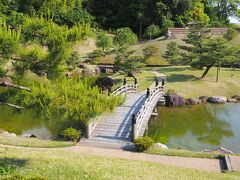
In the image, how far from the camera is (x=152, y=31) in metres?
67.8

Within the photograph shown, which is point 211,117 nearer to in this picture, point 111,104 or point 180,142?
point 180,142

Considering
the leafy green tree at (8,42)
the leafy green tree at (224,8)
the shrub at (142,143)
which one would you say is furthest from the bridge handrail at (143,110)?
the leafy green tree at (224,8)

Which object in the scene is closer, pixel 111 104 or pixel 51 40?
pixel 51 40

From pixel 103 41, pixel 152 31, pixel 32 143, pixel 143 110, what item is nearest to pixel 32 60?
pixel 32 143

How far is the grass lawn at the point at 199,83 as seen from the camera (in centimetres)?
4028

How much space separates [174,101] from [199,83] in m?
6.21

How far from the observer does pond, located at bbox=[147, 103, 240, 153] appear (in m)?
27.1

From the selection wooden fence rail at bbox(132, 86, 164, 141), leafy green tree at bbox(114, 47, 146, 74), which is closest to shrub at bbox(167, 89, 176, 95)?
wooden fence rail at bbox(132, 86, 164, 141)

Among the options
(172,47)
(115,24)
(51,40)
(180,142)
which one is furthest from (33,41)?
(115,24)

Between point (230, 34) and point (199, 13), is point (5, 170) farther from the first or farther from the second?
point (199, 13)

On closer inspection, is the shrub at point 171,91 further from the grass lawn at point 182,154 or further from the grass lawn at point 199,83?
the grass lawn at point 182,154

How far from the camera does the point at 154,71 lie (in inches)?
1889

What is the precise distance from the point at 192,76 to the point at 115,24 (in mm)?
32688

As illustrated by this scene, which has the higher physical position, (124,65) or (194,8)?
(194,8)
